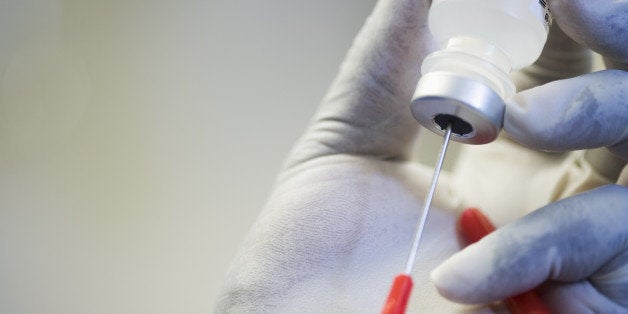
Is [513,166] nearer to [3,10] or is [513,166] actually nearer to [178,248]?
[178,248]

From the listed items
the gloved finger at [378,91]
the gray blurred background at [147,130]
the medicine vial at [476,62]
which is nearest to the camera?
the medicine vial at [476,62]

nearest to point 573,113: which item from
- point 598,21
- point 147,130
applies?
point 598,21

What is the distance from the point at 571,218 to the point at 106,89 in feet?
2.50

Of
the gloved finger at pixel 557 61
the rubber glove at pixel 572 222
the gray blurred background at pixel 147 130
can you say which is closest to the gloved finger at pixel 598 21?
the rubber glove at pixel 572 222

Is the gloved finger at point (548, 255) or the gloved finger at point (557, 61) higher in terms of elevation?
the gloved finger at point (557, 61)

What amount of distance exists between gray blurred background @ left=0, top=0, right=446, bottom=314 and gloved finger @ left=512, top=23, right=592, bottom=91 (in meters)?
0.42

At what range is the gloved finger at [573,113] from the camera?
0.45m

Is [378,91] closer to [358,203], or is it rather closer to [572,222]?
[358,203]

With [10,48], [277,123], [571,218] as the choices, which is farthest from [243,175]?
[571,218]

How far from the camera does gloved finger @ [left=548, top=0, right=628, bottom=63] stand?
45 cm

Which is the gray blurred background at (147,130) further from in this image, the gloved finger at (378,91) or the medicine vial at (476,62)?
the medicine vial at (476,62)

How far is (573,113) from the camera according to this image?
1.48 feet

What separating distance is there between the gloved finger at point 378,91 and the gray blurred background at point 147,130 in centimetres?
33

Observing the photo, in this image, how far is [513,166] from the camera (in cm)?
64
